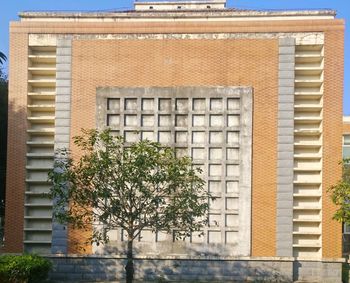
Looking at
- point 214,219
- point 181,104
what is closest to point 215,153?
point 181,104

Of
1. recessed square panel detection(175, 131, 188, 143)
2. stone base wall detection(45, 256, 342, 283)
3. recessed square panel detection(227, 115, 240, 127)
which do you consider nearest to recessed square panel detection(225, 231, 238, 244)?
stone base wall detection(45, 256, 342, 283)

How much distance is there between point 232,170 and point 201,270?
138 inches


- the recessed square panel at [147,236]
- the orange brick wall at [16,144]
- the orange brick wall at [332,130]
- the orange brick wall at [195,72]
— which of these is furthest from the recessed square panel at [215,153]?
the orange brick wall at [16,144]

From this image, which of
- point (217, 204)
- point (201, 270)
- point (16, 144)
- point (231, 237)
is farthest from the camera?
point (16, 144)

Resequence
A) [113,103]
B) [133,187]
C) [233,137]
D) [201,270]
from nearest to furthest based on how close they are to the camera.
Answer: [133,187]
[201,270]
[233,137]
[113,103]

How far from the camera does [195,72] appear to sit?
2292 cm

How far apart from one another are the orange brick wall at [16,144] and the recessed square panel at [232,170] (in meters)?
7.06

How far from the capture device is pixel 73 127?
75.5 ft

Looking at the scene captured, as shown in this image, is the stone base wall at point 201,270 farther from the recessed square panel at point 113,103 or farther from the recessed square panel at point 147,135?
the recessed square panel at point 113,103

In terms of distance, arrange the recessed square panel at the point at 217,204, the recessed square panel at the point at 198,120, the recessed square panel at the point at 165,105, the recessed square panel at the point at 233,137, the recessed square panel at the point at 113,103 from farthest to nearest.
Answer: the recessed square panel at the point at 113,103 < the recessed square panel at the point at 165,105 < the recessed square panel at the point at 198,120 < the recessed square panel at the point at 233,137 < the recessed square panel at the point at 217,204

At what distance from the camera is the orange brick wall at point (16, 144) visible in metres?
22.8

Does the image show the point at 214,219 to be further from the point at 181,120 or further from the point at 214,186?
the point at 181,120

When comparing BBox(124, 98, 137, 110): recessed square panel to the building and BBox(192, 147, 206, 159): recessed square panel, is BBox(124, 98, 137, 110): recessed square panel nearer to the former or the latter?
the building

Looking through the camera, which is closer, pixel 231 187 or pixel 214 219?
pixel 214 219
